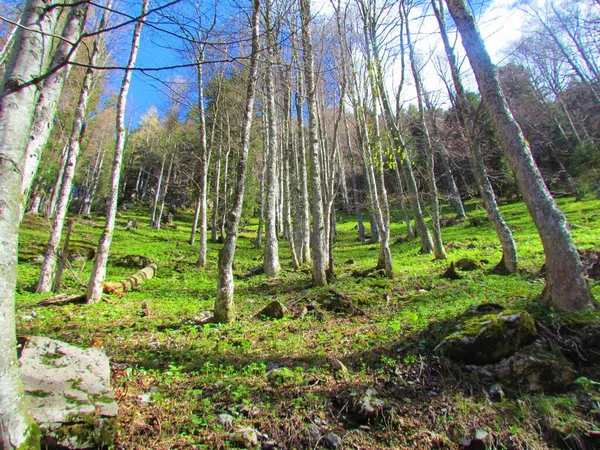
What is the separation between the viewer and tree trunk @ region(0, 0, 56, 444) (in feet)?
5.62

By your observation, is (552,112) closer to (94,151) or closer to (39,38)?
(39,38)

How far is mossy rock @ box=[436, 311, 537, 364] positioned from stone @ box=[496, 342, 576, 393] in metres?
0.11

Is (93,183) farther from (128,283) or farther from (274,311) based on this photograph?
(274,311)

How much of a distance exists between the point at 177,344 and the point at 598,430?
179 inches

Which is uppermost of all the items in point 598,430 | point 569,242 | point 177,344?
point 569,242

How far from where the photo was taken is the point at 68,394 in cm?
240

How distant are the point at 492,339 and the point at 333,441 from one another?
6.93ft

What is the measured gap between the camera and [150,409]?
8.91ft

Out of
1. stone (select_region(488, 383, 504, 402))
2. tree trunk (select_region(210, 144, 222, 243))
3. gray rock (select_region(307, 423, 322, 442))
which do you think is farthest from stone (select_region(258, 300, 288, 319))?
tree trunk (select_region(210, 144, 222, 243))

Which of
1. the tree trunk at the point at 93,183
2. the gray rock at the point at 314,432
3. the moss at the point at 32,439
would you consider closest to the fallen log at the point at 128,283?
the moss at the point at 32,439

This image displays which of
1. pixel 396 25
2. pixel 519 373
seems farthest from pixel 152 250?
pixel 519 373

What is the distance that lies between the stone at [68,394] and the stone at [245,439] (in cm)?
88

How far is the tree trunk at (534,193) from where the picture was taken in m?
3.83

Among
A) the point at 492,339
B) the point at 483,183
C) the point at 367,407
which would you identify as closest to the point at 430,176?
the point at 483,183
